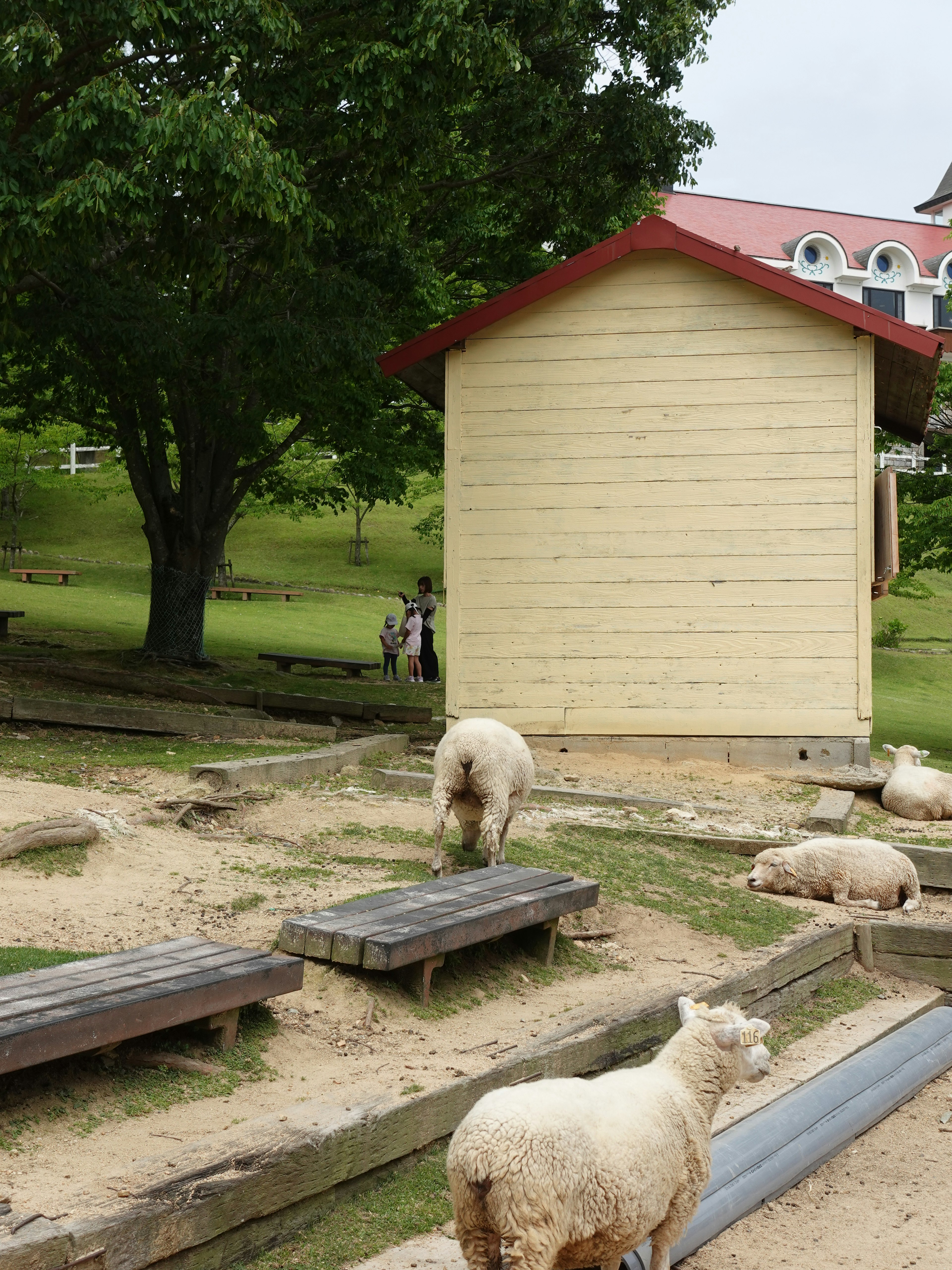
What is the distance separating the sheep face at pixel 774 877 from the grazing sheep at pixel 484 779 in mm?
2046

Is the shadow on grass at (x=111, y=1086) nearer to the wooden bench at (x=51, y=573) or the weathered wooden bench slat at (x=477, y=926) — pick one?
the weathered wooden bench slat at (x=477, y=926)

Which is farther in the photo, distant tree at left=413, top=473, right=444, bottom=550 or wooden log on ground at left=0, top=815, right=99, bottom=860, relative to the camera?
distant tree at left=413, top=473, right=444, bottom=550

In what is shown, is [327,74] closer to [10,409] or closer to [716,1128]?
[716,1128]

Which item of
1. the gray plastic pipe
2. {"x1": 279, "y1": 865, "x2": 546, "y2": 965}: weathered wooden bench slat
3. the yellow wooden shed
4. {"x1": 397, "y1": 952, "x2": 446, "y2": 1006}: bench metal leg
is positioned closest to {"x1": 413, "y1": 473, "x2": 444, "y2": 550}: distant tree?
the yellow wooden shed

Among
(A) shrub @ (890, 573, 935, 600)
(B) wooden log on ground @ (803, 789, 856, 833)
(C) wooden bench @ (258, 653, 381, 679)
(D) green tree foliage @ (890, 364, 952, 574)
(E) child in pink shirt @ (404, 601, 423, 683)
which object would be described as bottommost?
(B) wooden log on ground @ (803, 789, 856, 833)

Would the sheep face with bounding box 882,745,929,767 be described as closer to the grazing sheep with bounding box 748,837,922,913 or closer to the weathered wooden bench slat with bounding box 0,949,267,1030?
the grazing sheep with bounding box 748,837,922,913

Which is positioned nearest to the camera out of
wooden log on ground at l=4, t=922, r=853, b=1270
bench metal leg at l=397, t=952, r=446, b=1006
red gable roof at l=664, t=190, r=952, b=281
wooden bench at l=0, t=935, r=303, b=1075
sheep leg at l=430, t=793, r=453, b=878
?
wooden log on ground at l=4, t=922, r=853, b=1270

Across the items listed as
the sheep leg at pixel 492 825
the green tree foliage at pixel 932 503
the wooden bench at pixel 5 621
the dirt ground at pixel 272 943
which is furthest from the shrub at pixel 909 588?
the wooden bench at pixel 5 621

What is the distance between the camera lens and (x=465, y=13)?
12328mm

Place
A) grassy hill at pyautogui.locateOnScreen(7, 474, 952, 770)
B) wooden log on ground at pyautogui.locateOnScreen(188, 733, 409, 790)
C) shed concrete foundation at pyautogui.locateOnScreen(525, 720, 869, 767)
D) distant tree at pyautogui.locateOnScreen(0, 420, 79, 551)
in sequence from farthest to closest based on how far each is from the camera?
distant tree at pyautogui.locateOnScreen(0, 420, 79, 551) → grassy hill at pyautogui.locateOnScreen(7, 474, 952, 770) → shed concrete foundation at pyautogui.locateOnScreen(525, 720, 869, 767) → wooden log on ground at pyautogui.locateOnScreen(188, 733, 409, 790)

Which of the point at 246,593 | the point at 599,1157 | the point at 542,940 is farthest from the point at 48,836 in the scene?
the point at 246,593

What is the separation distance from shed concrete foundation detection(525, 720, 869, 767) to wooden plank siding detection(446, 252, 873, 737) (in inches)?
5.1

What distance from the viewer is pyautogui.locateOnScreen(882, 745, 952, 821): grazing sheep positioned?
12328mm

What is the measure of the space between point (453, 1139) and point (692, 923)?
440 cm
